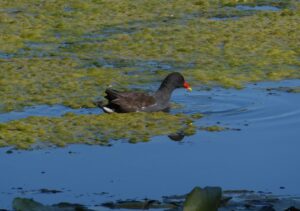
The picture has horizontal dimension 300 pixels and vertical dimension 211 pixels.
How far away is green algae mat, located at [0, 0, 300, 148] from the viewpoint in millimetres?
12164

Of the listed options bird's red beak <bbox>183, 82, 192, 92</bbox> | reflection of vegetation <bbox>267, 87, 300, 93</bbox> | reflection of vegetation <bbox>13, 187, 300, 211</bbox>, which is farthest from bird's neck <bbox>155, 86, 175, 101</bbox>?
reflection of vegetation <bbox>13, 187, 300, 211</bbox>

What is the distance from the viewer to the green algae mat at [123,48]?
1216 cm

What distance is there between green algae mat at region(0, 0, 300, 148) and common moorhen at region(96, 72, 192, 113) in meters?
0.17

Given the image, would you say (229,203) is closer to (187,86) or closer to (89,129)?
(89,129)

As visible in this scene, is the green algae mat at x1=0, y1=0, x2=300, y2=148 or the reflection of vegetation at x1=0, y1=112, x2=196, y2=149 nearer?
the reflection of vegetation at x1=0, y1=112, x2=196, y2=149

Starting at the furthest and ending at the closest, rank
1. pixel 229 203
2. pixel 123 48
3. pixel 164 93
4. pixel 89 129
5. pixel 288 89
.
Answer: pixel 123 48
pixel 288 89
pixel 164 93
pixel 89 129
pixel 229 203

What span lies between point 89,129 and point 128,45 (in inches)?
150

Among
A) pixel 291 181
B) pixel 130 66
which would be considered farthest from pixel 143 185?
pixel 130 66

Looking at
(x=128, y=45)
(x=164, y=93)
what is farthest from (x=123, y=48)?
(x=164, y=93)

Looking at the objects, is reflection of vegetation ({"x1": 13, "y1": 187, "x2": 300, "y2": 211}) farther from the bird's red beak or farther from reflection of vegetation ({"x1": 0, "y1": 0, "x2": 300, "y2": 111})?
the bird's red beak

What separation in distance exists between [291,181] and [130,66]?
4918 millimetres

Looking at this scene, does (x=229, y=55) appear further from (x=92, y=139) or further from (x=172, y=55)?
(x=92, y=139)

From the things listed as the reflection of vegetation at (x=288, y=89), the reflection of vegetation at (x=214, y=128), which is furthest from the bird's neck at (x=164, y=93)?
the reflection of vegetation at (x=288, y=89)

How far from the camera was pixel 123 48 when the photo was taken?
14273 mm
